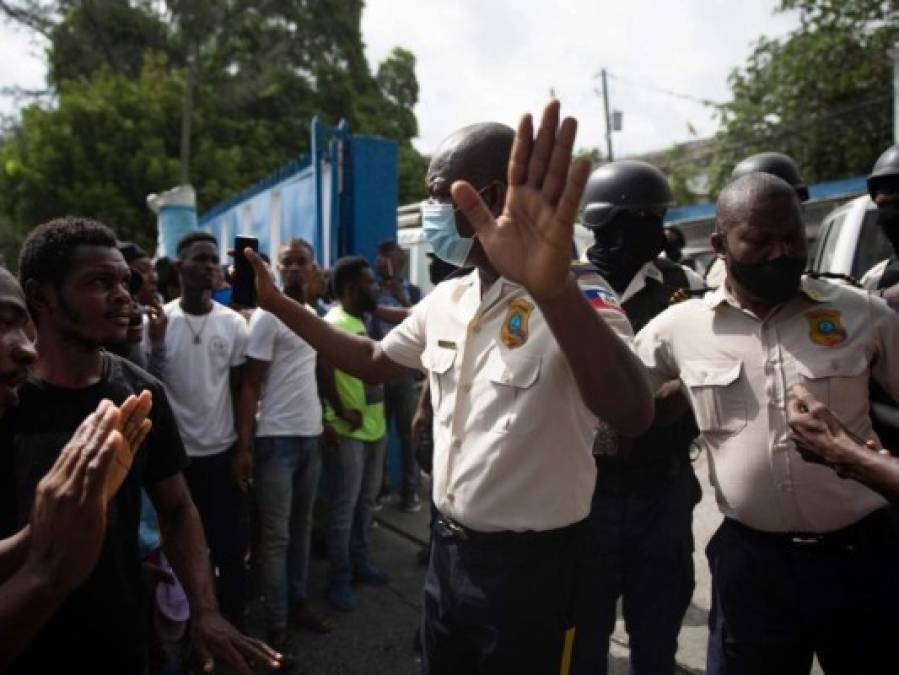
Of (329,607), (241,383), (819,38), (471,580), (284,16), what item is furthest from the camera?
(284,16)

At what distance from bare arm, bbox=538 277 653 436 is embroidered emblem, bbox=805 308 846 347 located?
754mm

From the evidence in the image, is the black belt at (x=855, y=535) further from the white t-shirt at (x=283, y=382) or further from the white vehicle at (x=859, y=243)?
the white vehicle at (x=859, y=243)

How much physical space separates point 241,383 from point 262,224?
19.0 feet

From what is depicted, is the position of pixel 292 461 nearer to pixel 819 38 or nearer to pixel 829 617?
pixel 829 617

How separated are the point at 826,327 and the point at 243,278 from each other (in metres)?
1.73

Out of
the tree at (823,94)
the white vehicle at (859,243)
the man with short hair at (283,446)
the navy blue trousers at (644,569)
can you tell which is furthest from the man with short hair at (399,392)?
the tree at (823,94)

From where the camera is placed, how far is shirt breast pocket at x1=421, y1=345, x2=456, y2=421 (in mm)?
2104

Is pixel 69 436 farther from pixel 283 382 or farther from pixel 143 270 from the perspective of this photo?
pixel 143 270

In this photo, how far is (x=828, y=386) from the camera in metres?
2.10

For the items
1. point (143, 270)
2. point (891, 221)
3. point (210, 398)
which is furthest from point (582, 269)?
point (143, 270)

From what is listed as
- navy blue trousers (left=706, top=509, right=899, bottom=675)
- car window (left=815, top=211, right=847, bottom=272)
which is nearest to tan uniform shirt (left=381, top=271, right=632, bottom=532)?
navy blue trousers (left=706, top=509, right=899, bottom=675)

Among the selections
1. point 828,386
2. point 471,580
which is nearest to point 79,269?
point 471,580

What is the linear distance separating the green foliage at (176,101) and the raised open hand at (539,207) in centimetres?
1872

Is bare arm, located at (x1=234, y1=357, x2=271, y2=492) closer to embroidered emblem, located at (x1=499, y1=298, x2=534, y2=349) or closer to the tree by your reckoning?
embroidered emblem, located at (x1=499, y1=298, x2=534, y2=349)
